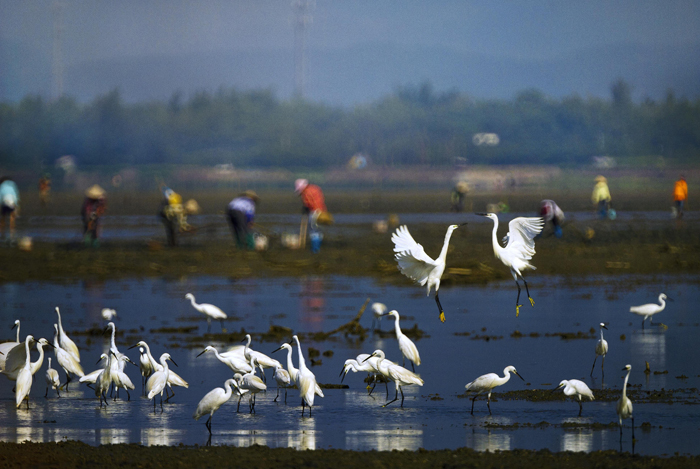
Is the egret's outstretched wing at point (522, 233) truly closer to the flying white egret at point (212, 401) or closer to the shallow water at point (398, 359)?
the shallow water at point (398, 359)

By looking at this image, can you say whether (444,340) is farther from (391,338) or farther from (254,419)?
(254,419)

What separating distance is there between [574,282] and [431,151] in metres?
88.5

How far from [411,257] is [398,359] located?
2844mm

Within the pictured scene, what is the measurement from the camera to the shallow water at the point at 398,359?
33.8 feet

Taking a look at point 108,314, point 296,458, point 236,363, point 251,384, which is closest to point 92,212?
point 108,314

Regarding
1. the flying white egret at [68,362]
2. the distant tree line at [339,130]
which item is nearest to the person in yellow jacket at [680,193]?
the flying white egret at [68,362]

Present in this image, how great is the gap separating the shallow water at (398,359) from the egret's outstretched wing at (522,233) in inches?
69.3

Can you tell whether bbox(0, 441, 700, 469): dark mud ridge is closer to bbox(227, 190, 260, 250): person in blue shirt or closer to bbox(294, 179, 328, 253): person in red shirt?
bbox(294, 179, 328, 253): person in red shirt

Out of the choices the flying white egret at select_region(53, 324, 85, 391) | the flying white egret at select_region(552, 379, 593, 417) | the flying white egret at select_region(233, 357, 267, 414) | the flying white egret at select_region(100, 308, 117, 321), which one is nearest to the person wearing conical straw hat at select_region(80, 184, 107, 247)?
the flying white egret at select_region(100, 308, 117, 321)

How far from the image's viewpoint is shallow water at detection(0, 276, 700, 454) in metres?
10.3

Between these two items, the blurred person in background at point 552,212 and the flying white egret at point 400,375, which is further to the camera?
the blurred person in background at point 552,212

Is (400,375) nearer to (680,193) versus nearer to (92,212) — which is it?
(92,212)

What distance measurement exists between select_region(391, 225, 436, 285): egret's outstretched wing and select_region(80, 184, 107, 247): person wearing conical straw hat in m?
18.5

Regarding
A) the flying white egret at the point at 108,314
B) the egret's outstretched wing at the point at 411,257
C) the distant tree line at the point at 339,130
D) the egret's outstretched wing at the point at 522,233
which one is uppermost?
the distant tree line at the point at 339,130
